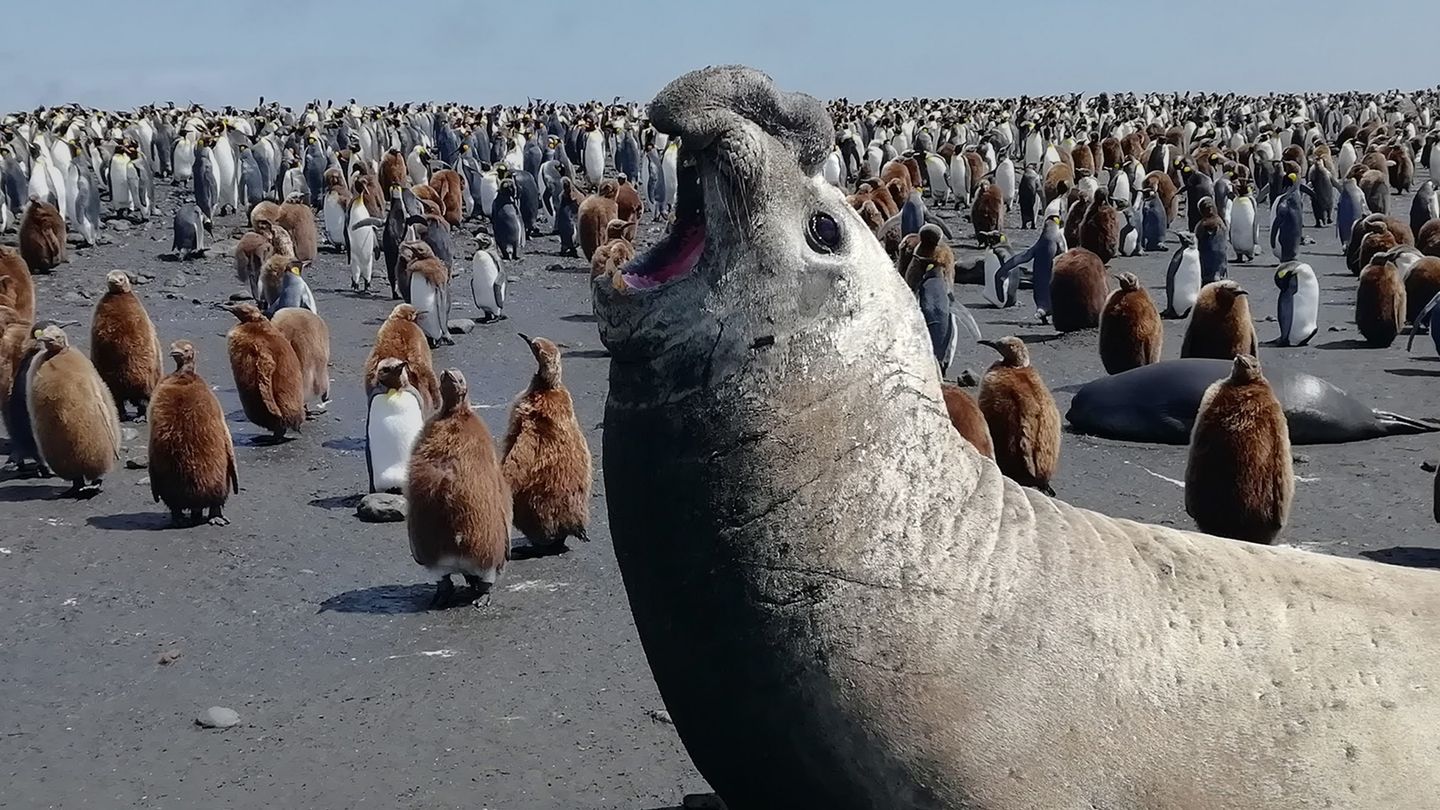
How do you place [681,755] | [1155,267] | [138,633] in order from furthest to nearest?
[1155,267], [138,633], [681,755]

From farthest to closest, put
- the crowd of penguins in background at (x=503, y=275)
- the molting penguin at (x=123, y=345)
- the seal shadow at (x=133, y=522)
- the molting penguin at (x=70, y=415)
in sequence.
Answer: the molting penguin at (x=123, y=345), the molting penguin at (x=70, y=415), the seal shadow at (x=133, y=522), the crowd of penguins in background at (x=503, y=275)

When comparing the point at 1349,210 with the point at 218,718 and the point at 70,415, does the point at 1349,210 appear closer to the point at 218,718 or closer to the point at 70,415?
the point at 70,415

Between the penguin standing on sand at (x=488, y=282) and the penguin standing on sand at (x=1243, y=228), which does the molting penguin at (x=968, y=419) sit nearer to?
the penguin standing on sand at (x=488, y=282)

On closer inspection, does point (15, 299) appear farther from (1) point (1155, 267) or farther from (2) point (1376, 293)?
(1) point (1155, 267)

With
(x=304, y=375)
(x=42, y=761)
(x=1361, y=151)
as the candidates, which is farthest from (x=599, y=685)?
(x=1361, y=151)

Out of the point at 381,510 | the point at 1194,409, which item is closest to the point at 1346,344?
the point at 1194,409

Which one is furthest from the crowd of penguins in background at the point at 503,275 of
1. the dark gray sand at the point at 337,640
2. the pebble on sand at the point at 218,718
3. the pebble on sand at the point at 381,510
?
the pebble on sand at the point at 218,718

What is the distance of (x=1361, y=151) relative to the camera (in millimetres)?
35312

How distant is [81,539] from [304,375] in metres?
3.33

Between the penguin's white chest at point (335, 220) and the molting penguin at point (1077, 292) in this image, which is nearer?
the molting penguin at point (1077, 292)

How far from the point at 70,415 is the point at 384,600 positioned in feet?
9.90

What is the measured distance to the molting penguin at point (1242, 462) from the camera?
279 inches

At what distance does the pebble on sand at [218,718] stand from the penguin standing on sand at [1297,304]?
36.9 feet

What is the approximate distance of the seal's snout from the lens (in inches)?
95.9
